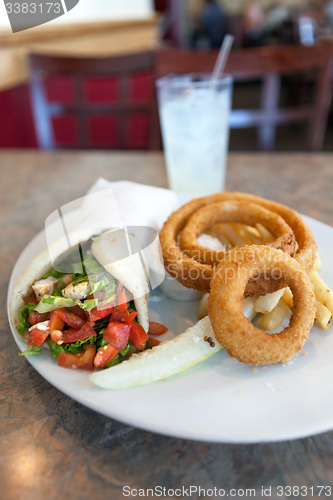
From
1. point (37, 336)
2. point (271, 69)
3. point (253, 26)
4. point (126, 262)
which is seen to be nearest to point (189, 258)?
point (126, 262)

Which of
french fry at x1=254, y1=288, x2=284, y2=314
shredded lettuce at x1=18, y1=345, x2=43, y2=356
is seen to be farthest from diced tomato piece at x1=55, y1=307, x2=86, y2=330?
french fry at x1=254, y1=288, x2=284, y2=314

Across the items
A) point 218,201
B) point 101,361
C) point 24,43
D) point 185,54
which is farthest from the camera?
point 24,43

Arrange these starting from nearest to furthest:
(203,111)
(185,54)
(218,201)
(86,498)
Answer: (86,498) < (218,201) < (203,111) < (185,54)

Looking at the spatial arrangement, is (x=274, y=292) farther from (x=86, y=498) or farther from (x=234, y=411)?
(x=86, y=498)

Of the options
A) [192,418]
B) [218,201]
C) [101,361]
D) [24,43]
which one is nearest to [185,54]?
[218,201]

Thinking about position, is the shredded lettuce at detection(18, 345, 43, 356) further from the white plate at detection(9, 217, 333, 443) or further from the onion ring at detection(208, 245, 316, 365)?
the onion ring at detection(208, 245, 316, 365)
